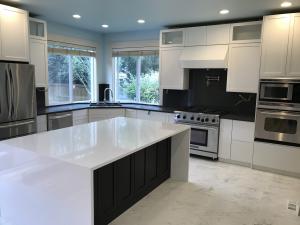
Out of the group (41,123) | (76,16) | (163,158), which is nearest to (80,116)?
(41,123)

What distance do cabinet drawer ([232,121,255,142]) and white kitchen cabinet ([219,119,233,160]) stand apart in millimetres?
87

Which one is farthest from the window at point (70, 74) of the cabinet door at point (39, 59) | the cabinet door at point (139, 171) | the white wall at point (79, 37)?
the cabinet door at point (139, 171)

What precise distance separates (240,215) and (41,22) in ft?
14.4

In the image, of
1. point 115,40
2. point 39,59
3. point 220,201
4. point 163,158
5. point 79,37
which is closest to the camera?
point 220,201

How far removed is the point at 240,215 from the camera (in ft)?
9.37

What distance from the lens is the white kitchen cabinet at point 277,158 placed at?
393 cm

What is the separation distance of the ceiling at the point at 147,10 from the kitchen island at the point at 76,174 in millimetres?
1836

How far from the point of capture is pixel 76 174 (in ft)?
6.31

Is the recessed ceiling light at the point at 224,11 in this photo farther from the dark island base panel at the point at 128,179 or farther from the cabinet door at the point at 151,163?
the cabinet door at the point at 151,163

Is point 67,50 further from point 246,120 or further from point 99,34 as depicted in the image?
point 246,120

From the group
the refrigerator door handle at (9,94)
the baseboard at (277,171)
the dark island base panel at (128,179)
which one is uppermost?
the refrigerator door handle at (9,94)

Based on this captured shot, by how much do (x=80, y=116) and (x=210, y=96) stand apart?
2767mm

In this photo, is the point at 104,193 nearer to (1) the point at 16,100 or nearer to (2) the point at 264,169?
(1) the point at 16,100

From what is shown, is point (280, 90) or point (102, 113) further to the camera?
point (102, 113)
